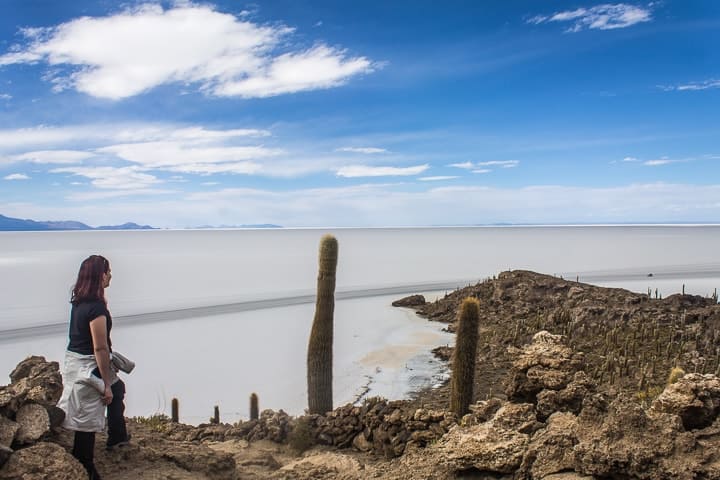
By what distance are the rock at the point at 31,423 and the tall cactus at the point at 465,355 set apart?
583cm

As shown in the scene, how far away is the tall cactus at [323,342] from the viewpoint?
10.9 meters

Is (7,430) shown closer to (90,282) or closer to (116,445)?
(116,445)

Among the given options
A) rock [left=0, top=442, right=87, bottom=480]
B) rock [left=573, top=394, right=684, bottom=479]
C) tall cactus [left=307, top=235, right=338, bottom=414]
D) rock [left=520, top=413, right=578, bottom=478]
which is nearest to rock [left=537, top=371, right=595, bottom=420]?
rock [left=520, top=413, right=578, bottom=478]

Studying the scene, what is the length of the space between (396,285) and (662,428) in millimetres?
37415

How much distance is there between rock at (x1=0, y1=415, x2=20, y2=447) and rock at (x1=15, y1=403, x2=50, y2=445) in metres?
0.07

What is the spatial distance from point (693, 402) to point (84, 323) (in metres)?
5.84

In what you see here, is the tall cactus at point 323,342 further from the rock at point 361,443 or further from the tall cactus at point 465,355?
the tall cactus at point 465,355

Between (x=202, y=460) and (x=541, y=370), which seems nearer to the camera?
(x=202, y=460)

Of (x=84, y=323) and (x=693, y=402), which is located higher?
(x=84, y=323)

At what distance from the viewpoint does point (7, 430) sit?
568 cm

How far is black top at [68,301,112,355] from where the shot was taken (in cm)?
534

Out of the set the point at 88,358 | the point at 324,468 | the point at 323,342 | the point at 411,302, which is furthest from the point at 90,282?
the point at 411,302

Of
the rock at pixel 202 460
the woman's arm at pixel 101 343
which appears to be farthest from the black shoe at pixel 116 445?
the woman's arm at pixel 101 343

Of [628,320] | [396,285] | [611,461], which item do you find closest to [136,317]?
[396,285]
